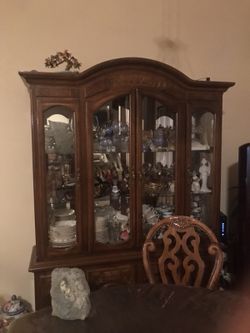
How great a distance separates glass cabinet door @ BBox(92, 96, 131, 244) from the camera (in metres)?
2.17

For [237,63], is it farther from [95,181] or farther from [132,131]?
[95,181]

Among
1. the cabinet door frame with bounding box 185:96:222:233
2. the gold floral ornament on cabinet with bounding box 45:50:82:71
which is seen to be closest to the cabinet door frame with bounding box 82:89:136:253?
the gold floral ornament on cabinet with bounding box 45:50:82:71

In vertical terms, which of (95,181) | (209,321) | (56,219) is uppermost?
(95,181)

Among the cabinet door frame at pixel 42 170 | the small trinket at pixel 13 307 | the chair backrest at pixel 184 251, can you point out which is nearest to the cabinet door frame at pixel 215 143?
the chair backrest at pixel 184 251

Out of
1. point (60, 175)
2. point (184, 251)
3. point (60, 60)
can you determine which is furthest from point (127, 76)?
point (184, 251)

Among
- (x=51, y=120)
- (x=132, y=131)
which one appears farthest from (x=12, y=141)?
(x=132, y=131)

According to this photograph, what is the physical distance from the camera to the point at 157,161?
2.34m

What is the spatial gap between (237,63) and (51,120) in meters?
1.81

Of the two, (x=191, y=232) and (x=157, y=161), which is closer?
(x=191, y=232)

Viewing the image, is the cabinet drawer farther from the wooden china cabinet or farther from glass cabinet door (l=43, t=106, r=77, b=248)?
glass cabinet door (l=43, t=106, r=77, b=248)

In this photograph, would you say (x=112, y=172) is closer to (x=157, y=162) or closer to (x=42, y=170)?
(x=157, y=162)

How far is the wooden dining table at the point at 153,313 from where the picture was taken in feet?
4.04

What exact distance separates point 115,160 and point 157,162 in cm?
32

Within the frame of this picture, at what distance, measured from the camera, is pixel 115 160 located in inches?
88.6
